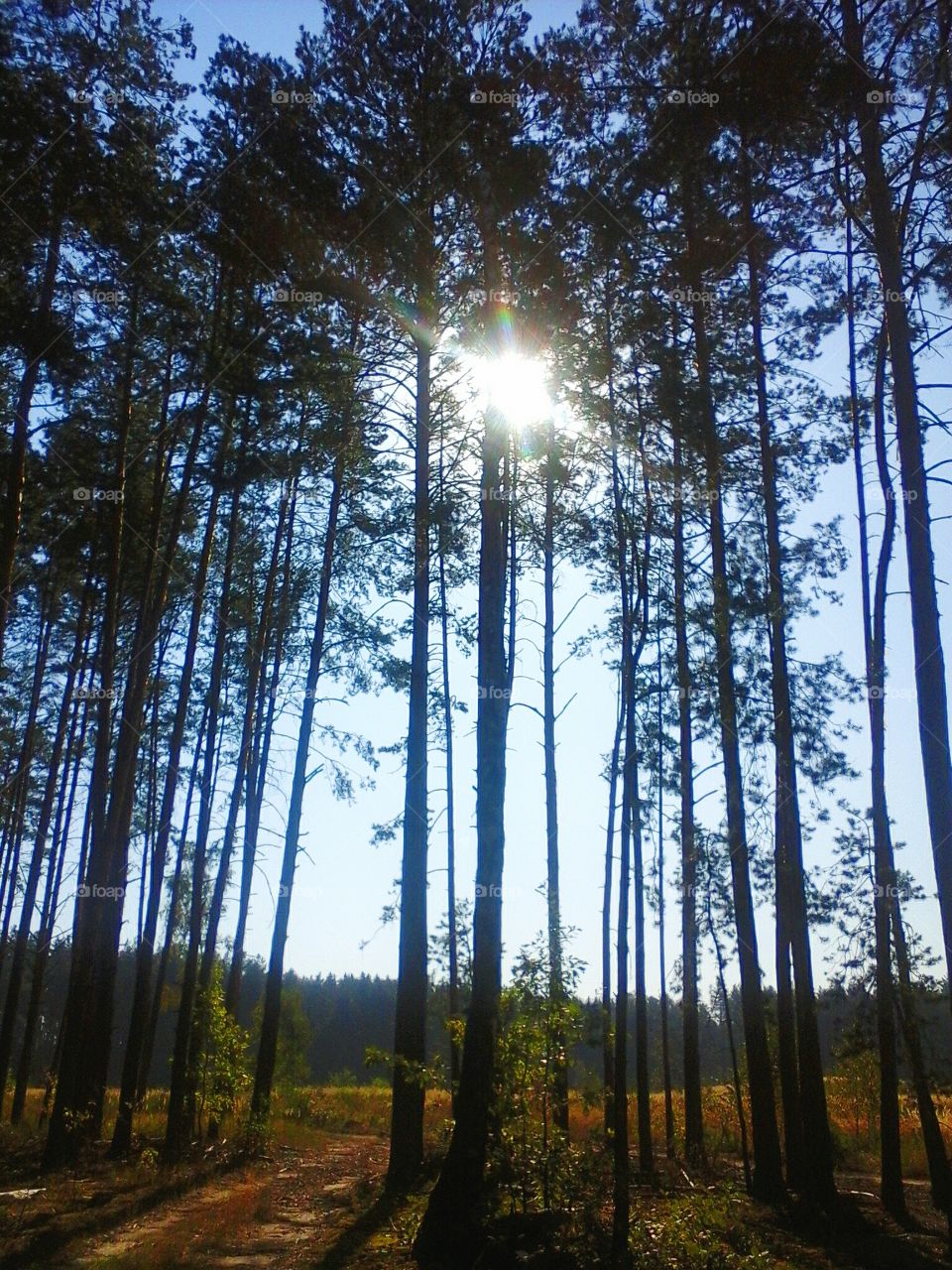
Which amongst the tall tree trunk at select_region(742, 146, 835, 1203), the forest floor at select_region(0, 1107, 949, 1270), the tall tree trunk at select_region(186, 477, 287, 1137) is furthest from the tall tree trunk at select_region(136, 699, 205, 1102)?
the tall tree trunk at select_region(742, 146, 835, 1203)

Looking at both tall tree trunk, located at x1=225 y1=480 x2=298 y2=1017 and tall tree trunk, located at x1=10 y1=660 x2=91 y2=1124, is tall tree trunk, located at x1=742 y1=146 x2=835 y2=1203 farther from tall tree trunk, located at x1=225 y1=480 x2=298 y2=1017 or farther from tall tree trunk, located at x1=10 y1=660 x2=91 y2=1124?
tall tree trunk, located at x1=10 y1=660 x2=91 y2=1124

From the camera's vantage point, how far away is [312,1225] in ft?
32.5

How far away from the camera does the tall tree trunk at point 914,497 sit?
941 cm

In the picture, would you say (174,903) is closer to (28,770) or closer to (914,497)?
(28,770)

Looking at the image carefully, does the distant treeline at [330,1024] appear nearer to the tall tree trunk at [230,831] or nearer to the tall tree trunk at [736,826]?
the tall tree trunk at [230,831]

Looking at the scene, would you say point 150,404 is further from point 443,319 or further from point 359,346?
point 443,319

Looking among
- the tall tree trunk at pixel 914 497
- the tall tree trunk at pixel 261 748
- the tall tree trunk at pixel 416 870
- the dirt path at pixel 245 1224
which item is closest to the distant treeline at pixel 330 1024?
the tall tree trunk at pixel 261 748

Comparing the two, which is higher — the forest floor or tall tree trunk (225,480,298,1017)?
tall tree trunk (225,480,298,1017)

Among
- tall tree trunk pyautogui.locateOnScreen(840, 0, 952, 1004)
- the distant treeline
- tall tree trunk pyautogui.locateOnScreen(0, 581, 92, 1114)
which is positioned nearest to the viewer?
tall tree trunk pyautogui.locateOnScreen(840, 0, 952, 1004)

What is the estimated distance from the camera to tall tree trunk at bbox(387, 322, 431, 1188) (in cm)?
1175

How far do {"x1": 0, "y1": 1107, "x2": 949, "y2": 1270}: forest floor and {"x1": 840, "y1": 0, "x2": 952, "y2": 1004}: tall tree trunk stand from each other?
3126 mm

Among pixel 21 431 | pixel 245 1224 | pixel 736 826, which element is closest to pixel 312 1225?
pixel 245 1224

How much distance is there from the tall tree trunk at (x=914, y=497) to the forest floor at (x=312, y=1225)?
3.13m

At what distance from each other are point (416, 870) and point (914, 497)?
7.45 m
